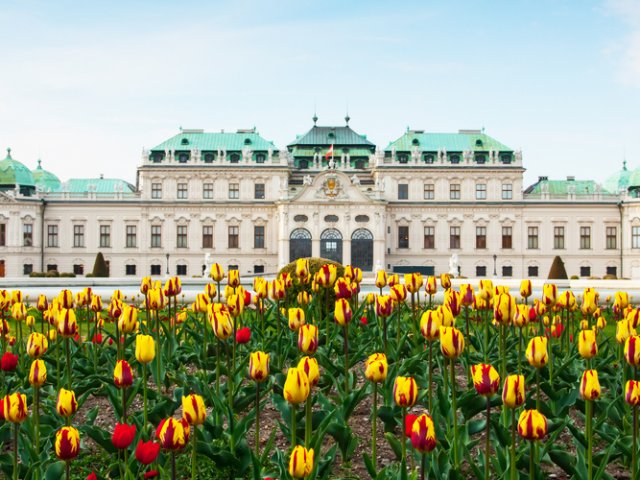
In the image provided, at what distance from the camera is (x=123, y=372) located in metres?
4.37

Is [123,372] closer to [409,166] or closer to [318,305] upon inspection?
[318,305]

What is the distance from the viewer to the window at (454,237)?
54.6m

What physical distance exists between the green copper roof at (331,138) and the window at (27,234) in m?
21.2

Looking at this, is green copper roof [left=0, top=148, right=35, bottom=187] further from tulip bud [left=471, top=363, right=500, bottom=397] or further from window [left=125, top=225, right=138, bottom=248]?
tulip bud [left=471, top=363, right=500, bottom=397]

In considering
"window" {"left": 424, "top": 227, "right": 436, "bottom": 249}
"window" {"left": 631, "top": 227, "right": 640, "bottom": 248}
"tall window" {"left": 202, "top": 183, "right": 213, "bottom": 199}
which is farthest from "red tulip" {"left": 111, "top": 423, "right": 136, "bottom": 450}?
"window" {"left": 631, "top": 227, "right": 640, "bottom": 248}

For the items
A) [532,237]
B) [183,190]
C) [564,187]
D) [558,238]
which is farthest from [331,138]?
[558,238]

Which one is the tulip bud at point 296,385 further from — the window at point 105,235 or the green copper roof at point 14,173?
the green copper roof at point 14,173

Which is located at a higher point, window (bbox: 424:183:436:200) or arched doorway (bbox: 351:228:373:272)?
window (bbox: 424:183:436:200)

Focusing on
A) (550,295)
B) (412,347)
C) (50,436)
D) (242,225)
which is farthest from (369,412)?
(242,225)

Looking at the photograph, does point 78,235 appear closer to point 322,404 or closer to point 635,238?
point 635,238

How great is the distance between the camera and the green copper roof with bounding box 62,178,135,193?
58094 mm

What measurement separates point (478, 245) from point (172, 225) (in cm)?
2347

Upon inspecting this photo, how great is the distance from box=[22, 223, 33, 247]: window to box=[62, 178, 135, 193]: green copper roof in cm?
508

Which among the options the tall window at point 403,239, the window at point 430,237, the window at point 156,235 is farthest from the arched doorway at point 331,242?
the window at point 156,235
